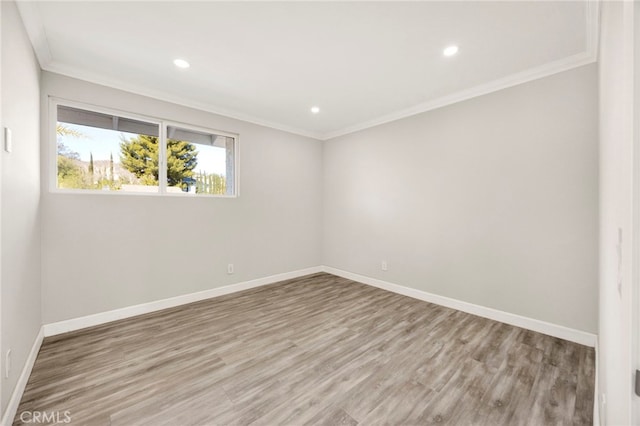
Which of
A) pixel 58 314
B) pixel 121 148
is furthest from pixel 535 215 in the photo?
pixel 58 314

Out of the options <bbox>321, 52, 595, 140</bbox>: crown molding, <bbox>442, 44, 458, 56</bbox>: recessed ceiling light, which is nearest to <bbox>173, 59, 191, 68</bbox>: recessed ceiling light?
<bbox>442, 44, 458, 56</bbox>: recessed ceiling light

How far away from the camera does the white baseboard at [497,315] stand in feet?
7.77

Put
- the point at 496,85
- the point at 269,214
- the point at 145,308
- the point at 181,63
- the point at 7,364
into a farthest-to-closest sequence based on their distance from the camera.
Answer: the point at 269,214, the point at 145,308, the point at 496,85, the point at 181,63, the point at 7,364

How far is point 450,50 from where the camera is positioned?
226 centimetres

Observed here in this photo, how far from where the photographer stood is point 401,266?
3740 mm

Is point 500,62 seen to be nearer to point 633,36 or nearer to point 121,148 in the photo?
point 633,36

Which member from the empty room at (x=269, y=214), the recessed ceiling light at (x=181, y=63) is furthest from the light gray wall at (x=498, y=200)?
the recessed ceiling light at (x=181, y=63)

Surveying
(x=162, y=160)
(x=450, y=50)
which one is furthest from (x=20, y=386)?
(x=450, y=50)

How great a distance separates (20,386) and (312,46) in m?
3.27

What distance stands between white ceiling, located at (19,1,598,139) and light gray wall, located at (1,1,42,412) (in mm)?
353

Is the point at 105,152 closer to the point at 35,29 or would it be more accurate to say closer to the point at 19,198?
the point at 35,29

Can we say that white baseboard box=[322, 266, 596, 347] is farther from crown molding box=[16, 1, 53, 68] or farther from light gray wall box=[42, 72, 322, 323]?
crown molding box=[16, 1, 53, 68]

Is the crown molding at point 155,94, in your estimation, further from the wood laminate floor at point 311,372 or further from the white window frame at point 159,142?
the wood laminate floor at point 311,372

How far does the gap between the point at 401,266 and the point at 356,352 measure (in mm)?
1793
